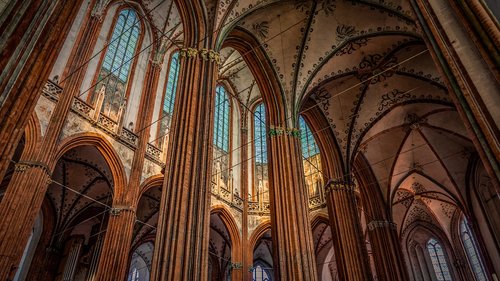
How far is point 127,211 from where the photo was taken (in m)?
10.9

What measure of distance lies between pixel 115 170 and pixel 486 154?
10228 mm

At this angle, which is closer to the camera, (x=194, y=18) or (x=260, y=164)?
(x=194, y=18)

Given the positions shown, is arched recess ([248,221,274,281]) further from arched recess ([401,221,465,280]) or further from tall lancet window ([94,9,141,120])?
tall lancet window ([94,9,141,120])

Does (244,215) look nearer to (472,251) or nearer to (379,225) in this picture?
(379,225)

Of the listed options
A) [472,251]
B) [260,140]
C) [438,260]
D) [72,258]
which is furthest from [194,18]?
[438,260]

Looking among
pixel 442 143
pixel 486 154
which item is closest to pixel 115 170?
pixel 486 154

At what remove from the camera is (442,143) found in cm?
1587

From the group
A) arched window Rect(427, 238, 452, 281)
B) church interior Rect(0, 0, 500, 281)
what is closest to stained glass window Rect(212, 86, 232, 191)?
church interior Rect(0, 0, 500, 281)

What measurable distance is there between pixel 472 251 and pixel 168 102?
1686cm

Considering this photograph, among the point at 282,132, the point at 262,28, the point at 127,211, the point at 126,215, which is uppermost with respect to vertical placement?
the point at 262,28

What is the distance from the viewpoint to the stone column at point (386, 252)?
13688 millimetres

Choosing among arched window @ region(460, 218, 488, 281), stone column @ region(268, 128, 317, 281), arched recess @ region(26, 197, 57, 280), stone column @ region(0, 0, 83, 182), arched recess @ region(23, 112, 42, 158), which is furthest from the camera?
arched window @ region(460, 218, 488, 281)

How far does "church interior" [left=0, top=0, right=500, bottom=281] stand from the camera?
14.1ft

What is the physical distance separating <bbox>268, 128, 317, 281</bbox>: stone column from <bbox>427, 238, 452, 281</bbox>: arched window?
14.4 metres
